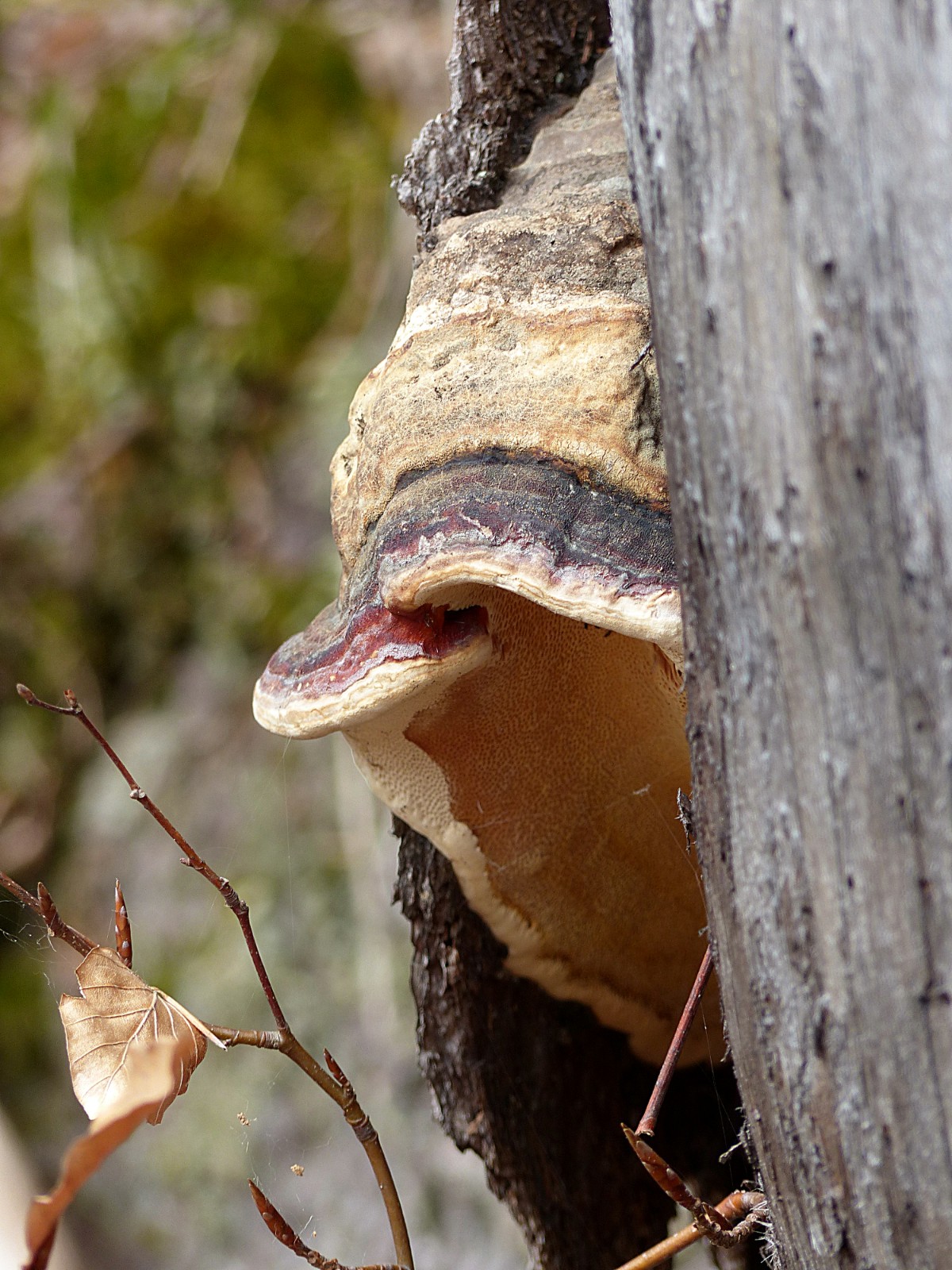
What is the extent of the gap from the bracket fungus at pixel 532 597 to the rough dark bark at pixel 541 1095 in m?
0.06

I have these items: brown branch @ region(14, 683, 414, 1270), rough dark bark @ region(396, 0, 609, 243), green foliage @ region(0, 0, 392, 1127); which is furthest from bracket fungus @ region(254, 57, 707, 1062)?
green foliage @ region(0, 0, 392, 1127)

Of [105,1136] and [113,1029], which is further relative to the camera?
[113,1029]

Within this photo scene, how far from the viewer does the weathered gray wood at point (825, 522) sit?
506 mm

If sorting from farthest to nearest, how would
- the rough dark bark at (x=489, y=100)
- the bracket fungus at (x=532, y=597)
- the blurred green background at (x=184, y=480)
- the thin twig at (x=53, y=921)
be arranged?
1. the blurred green background at (x=184, y=480)
2. the rough dark bark at (x=489, y=100)
3. the thin twig at (x=53, y=921)
4. the bracket fungus at (x=532, y=597)

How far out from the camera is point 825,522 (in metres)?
0.53

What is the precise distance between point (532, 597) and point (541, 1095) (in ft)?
2.42

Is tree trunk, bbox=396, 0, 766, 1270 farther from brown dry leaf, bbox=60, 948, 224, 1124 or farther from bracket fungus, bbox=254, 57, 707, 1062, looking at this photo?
brown dry leaf, bbox=60, 948, 224, 1124

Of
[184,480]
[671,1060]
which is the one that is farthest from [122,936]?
[184,480]

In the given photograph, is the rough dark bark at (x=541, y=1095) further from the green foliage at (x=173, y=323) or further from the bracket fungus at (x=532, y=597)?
the green foliage at (x=173, y=323)

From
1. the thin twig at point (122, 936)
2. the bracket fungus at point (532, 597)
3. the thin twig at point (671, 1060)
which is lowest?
the thin twig at point (671, 1060)

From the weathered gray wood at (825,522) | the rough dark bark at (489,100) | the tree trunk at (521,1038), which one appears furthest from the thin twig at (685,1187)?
the rough dark bark at (489,100)

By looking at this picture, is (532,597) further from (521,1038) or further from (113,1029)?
(521,1038)

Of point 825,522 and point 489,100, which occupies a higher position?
point 489,100

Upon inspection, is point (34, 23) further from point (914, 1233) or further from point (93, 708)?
point (914, 1233)
